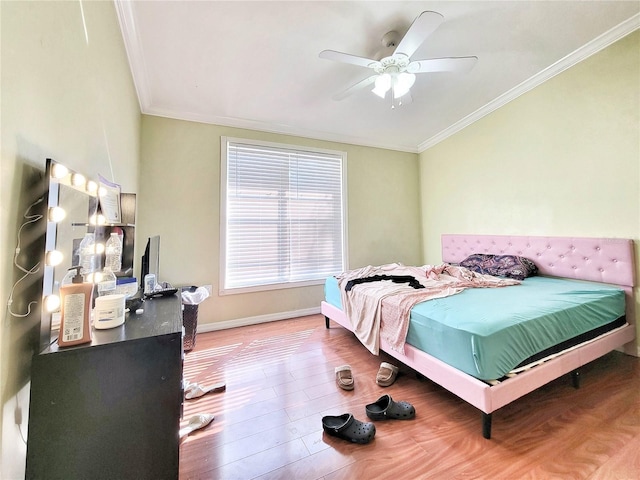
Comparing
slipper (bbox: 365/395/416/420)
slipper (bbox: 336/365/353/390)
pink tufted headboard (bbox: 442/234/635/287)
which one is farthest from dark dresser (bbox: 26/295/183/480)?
pink tufted headboard (bbox: 442/234/635/287)

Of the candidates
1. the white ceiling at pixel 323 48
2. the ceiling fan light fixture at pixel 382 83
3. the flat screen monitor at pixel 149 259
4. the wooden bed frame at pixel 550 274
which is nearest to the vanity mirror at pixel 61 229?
the flat screen monitor at pixel 149 259

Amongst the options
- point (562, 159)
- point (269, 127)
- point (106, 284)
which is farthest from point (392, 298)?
point (269, 127)

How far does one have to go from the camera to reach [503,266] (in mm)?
2943

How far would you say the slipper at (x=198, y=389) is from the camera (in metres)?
1.84

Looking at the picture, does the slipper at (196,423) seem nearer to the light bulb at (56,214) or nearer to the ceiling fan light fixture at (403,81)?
the light bulb at (56,214)

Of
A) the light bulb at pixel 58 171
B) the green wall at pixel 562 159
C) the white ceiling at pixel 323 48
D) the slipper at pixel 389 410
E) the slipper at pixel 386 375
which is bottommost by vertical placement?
the slipper at pixel 389 410

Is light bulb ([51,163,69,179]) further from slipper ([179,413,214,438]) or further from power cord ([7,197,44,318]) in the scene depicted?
slipper ([179,413,214,438])

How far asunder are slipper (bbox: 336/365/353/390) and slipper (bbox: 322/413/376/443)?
0.36m

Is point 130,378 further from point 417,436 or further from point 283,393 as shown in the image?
point 417,436

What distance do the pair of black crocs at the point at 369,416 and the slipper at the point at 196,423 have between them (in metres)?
0.73

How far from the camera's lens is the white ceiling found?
75.0 inches

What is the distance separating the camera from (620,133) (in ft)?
7.53

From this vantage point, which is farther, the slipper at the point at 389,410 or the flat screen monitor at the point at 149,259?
the flat screen monitor at the point at 149,259

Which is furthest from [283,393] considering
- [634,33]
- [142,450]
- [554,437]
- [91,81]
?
[634,33]
